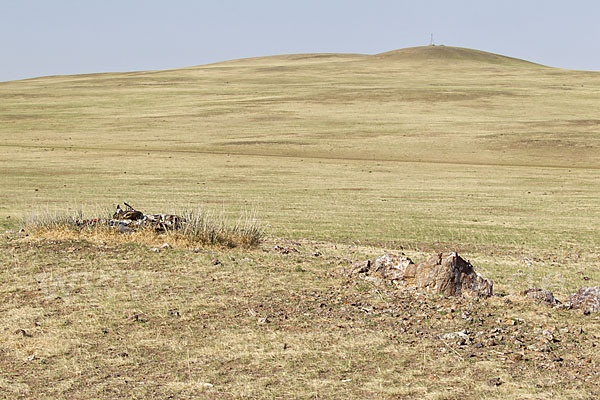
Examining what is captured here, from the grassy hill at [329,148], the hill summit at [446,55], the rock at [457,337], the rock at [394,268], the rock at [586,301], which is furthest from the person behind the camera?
the hill summit at [446,55]

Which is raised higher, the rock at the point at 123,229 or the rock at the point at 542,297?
the rock at the point at 123,229

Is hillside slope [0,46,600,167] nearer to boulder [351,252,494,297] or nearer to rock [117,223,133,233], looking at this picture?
rock [117,223,133,233]

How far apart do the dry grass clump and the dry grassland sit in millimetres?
272

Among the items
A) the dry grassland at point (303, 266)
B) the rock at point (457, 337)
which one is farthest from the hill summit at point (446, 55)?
the rock at point (457, 337)

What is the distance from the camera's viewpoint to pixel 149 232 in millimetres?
13180

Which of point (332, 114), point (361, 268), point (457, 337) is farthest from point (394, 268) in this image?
point (332, 114)

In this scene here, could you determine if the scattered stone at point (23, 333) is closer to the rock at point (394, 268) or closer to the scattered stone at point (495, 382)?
the rock at point (394, 268)

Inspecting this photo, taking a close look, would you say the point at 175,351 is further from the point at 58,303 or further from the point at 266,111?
the point at 266,111

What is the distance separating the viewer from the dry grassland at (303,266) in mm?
7469

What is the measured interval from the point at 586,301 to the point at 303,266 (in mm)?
4507

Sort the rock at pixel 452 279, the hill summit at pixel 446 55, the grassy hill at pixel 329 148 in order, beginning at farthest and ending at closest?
the hill summit at pixel 446 55 → the grassy hill at pixel 329 148 → the rock at pixel 452 279

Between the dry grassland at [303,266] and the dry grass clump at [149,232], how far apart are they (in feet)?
0.89

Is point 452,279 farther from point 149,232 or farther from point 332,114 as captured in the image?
point 332,114

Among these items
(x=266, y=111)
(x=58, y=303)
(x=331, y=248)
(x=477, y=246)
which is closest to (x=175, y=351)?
(x=58, y=303)
